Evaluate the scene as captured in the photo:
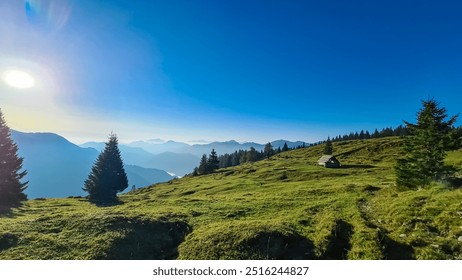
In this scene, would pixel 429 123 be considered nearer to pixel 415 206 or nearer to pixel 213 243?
pixel 415 206

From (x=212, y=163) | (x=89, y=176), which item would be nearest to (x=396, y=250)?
(x=89, y=176)

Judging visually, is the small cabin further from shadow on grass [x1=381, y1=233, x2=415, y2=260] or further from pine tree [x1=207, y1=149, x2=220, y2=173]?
shadow on grass [x1=381, y1=233, x2=415, y2=260]

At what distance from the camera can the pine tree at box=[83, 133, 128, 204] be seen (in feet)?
177

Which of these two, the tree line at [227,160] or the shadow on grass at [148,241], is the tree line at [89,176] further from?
the tree line at [227,160]

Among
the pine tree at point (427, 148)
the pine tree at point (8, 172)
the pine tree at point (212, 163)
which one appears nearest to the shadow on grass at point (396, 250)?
the pine tree at point (427, 148)

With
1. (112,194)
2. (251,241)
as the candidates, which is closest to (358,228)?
(251,241)

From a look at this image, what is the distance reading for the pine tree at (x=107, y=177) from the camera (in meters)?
53.9

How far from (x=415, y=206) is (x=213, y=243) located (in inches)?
514

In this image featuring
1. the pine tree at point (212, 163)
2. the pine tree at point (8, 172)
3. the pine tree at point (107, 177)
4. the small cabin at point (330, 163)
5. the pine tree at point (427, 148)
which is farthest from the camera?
the pine tree at point (212, 163)

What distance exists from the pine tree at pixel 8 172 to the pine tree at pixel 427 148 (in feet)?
155

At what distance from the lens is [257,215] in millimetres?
20750

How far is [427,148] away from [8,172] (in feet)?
166
